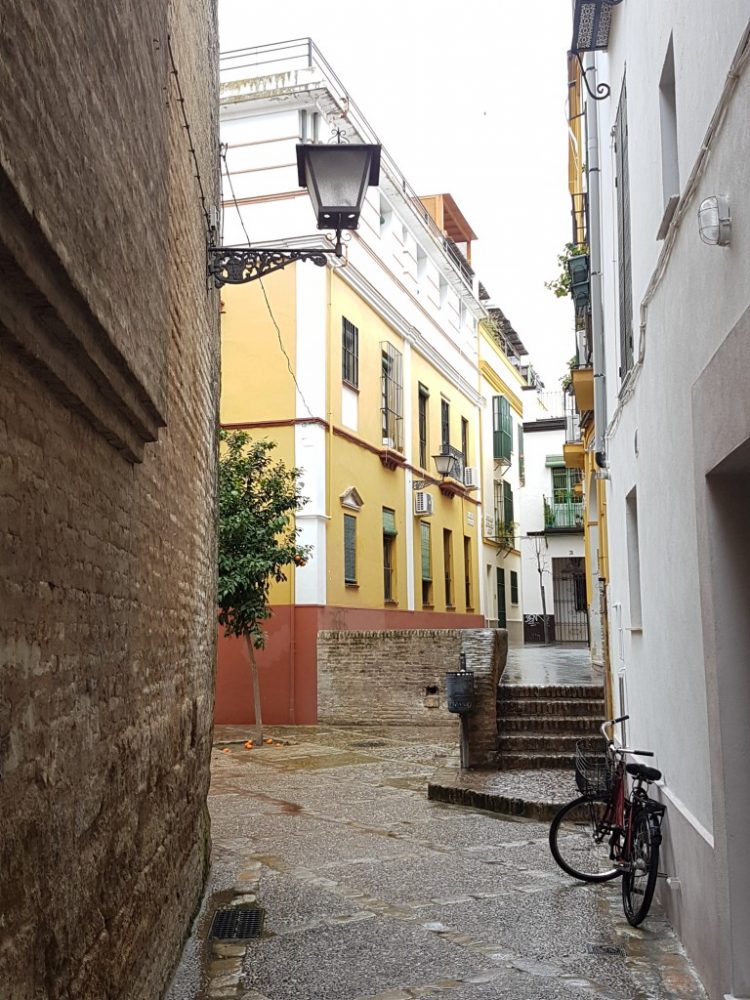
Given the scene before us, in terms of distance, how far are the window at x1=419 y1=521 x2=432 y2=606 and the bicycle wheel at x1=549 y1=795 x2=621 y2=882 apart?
15.4 metres

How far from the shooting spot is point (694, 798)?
5266 mm

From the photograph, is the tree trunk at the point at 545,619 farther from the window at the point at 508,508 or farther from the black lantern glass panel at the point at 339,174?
the black lantern glass panel at the point at 339,174

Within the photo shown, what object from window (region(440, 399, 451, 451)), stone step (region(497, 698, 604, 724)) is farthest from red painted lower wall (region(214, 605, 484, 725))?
window (region(440, 399, 451, 451))

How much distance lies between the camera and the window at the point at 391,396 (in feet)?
69.2

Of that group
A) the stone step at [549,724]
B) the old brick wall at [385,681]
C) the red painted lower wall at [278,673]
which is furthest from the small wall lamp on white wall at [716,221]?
the red painted lower wall at [278,673]

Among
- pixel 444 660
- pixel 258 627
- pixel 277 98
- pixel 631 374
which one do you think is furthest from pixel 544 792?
pixel 277 98

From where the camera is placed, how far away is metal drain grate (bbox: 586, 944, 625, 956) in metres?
5.67

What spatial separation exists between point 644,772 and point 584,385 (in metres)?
6.31

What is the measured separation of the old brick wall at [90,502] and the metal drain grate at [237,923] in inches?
19.0

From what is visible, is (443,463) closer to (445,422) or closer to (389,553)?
(445,422)

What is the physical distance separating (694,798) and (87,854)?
3160mm

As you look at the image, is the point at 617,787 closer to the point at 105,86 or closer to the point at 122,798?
the point at 122,798

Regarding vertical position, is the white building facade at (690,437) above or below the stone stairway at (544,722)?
above

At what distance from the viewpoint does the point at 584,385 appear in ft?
38.7
